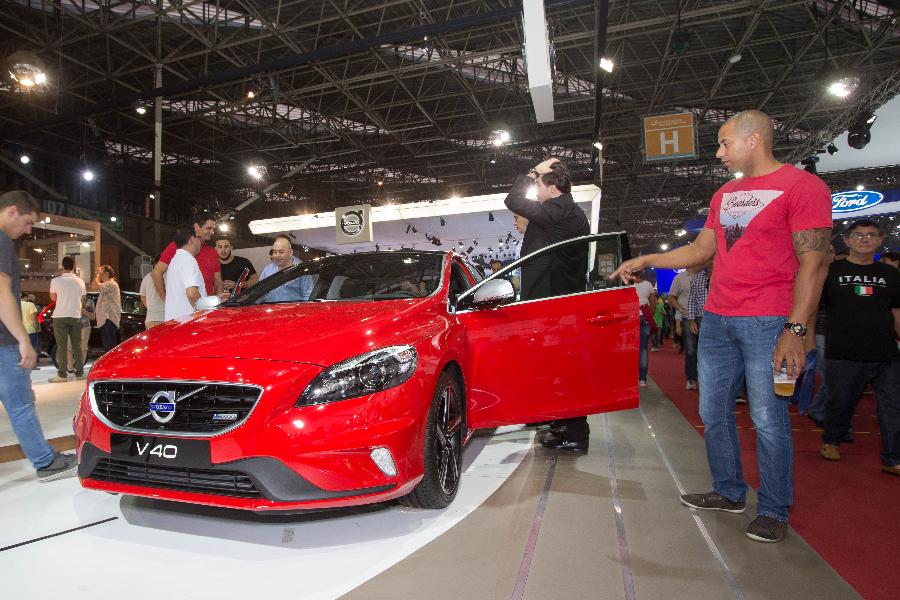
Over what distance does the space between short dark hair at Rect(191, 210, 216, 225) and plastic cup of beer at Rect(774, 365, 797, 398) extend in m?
3.73

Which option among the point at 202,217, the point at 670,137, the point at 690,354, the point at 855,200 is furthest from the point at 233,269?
the point at 855,200

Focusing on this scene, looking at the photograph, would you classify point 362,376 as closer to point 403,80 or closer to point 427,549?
point 427,549

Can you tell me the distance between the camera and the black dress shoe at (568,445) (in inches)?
139

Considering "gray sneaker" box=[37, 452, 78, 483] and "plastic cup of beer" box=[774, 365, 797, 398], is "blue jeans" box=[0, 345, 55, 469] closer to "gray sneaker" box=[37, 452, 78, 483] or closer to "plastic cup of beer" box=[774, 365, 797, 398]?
"gray sneaker" box=[37, 452, 78, 483]

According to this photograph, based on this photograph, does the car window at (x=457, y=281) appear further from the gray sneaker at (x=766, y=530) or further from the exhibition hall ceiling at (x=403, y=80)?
the exhibition hall ceiling at (x=403, y=80)

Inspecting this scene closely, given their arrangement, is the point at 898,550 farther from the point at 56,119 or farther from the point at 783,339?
the point at 56,119

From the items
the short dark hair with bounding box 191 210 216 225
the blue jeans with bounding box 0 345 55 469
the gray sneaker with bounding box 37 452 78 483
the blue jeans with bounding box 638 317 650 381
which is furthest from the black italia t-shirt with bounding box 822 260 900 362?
the blue jeans with bounding box 0 345 55 469

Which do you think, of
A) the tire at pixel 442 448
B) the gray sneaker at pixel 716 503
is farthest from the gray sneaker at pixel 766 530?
the tire at pixel 442 448

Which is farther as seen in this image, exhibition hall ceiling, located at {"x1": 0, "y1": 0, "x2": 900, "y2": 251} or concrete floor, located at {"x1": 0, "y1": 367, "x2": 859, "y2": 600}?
exhibition hall ceiling, located at {"x1": 0, "y1": 0, "x2": 900, "y2": 251}

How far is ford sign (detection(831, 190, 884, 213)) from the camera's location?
14.5 m

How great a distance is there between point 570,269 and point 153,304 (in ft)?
11.6

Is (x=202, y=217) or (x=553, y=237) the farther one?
(x=202, y=217)

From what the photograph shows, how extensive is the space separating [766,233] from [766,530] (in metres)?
1.19

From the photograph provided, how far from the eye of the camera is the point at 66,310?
6.93m
